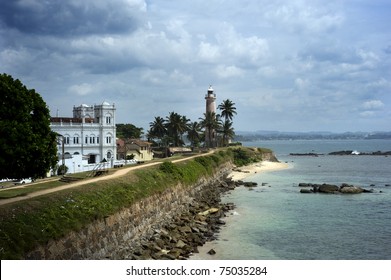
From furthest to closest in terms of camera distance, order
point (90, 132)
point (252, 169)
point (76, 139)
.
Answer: point (252, 169) < point (90, 132) < point (76, 139)

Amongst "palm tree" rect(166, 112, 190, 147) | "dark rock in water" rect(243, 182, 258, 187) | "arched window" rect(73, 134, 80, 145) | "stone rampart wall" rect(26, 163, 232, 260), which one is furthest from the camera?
"palm tree" rect(166, 112, 190, 147)

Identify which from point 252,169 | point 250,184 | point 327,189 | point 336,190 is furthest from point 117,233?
point 252,169

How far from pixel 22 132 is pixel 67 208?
5.03m

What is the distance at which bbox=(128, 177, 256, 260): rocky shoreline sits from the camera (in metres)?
25.5

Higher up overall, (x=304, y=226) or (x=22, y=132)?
(x=22, y=132)

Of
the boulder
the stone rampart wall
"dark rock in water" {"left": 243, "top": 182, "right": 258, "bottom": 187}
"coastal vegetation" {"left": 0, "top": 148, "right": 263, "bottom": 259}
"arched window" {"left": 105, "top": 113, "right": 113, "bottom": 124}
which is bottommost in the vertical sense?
"dark rock in water" {"left": 243, "top": 182, "right": 258, "bottom": 187}

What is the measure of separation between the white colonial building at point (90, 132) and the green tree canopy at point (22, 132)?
32185mm

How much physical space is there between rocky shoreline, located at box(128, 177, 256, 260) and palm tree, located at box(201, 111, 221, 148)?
150 ft

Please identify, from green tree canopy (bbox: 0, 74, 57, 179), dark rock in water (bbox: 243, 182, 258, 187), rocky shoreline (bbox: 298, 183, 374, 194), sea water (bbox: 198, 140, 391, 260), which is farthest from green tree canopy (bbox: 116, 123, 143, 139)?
green tree canopy (bbox: 0, 74, 57, 179)

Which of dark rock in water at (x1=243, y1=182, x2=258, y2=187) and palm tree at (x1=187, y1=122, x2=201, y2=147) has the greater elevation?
palm tree at (x1=187, y1=122, x2=201, y2=147)

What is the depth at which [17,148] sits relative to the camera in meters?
23.8

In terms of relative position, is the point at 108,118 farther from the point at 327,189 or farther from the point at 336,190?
the point at 336,190

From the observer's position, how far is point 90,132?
206ft

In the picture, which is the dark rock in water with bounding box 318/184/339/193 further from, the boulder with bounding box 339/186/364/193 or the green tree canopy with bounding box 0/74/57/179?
the green tree canopy with bounding box 0/74/57/179
